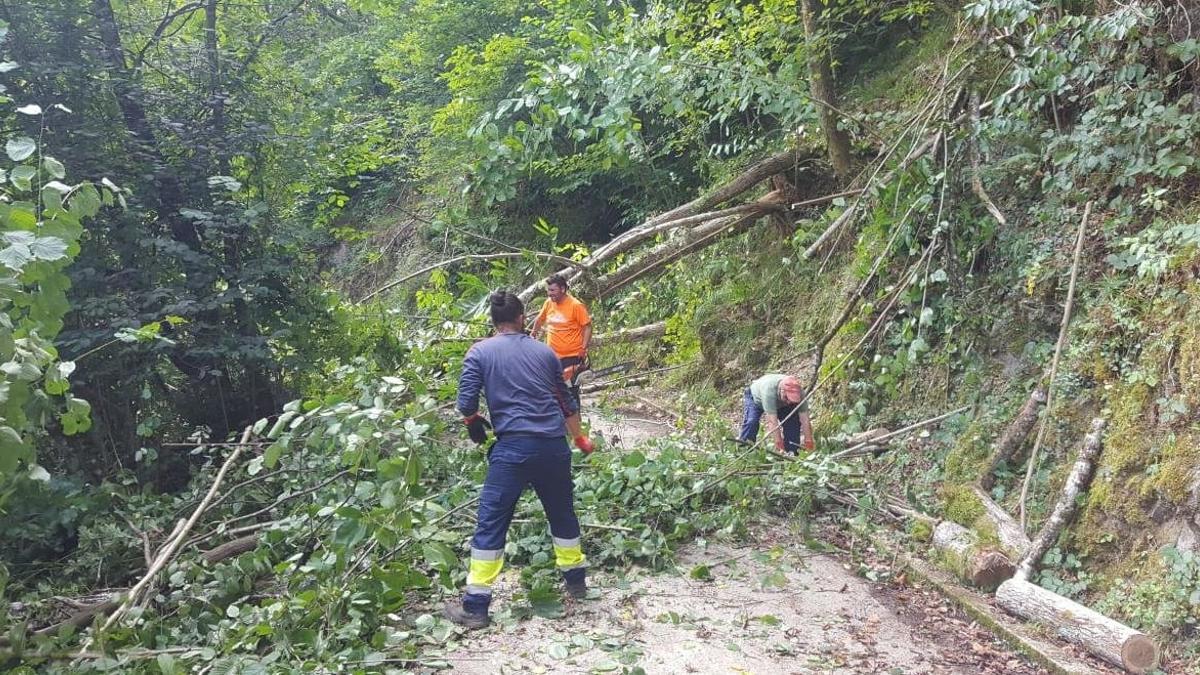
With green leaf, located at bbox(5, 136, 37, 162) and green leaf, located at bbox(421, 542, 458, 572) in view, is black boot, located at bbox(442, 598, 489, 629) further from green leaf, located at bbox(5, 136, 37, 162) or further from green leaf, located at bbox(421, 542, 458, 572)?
green leaf, located at bbox(5, 136, 37, 162)

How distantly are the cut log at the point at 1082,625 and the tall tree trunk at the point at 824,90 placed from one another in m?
5.24

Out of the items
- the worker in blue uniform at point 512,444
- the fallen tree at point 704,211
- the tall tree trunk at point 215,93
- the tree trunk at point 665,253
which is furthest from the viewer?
the tree trunk at point 665,253

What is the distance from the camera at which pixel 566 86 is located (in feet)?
25.0

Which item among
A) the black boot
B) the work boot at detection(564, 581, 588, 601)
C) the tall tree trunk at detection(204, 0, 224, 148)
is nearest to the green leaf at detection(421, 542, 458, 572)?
the black boot

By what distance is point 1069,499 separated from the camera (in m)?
4.95

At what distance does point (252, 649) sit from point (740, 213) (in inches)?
308

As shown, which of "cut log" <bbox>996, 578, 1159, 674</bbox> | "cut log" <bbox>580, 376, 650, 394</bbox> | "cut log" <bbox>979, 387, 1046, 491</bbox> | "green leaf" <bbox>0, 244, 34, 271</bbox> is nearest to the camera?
"green leaf" <bbox>0, 244, 34, 271</bbox>

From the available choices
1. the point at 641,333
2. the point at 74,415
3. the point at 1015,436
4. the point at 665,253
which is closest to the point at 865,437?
the point at 1015,436

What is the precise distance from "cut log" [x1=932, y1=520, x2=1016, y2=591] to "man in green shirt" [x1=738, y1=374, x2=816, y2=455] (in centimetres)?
160

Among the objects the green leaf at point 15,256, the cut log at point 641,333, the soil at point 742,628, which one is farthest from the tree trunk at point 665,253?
the green leaf at point 15,256

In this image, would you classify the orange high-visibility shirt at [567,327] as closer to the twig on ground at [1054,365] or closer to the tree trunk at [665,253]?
the tree trunk at [665,253]

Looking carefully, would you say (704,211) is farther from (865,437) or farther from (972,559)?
(972,559)

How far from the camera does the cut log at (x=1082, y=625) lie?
3.95m

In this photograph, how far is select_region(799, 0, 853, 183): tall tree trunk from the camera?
8469 mm
